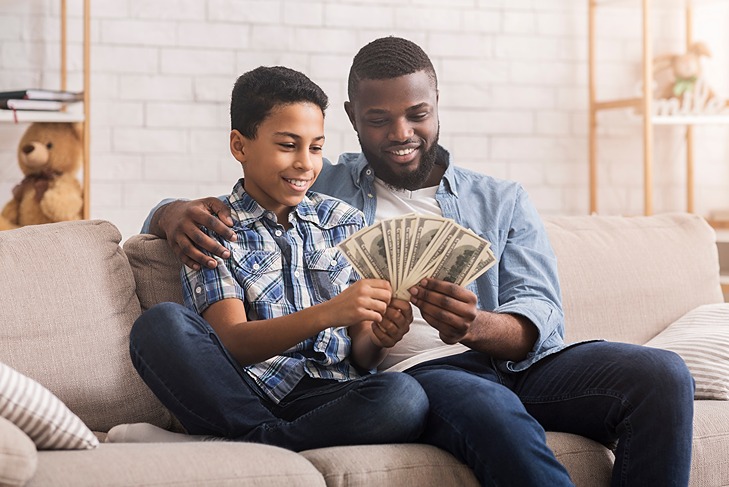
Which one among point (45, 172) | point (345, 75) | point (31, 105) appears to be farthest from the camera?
point (345, 75)

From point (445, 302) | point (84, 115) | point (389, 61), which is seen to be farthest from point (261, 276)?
point (84, 115)

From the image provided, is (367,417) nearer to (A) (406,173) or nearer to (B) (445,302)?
(B) (445,302)

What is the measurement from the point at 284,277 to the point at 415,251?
1.20 feet

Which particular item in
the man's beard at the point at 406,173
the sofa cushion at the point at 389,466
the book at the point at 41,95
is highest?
the book at the point at 41,95

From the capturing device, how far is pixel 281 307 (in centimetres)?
203

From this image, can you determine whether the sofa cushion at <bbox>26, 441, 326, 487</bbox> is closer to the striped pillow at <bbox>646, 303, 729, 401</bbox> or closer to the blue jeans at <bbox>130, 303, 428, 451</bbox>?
the blue jeans at <bbox>130, 303, 428, 451</bbox>

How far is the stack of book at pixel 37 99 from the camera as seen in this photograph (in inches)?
125

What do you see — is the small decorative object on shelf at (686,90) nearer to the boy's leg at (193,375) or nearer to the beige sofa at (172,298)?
the beige sofa at (172,298)

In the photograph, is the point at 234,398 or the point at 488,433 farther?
the point at 234,398

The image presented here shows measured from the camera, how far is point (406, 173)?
7.57ft

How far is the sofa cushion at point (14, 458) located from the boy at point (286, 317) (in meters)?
0.40

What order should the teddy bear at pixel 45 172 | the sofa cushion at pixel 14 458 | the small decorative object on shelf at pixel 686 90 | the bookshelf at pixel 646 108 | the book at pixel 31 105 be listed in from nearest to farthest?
the sofa cushion at pixel 14 458 < the book at pixel 31 105 < the teddy bear at pixel 45 172 < the bookshelf at pixel 646 108 < the small decorative object on shelf at pixel 686 90

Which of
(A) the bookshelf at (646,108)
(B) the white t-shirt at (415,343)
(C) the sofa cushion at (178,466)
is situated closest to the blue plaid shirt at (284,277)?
(B) the white t-shirt at (415,343)

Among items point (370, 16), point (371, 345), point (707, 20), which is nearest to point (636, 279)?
point (371, 345)
